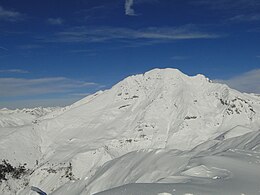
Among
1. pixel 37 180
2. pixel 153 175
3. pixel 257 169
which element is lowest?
pixel 37 180

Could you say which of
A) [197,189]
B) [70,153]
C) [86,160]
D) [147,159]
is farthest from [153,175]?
[70,153]

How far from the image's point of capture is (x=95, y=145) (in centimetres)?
18100

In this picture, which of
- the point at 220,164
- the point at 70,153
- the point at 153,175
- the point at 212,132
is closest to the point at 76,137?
the point at 70,153

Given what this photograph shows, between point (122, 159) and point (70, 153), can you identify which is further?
point (70, 153)

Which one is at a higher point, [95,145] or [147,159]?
[147,159]

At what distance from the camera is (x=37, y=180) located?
520 feet

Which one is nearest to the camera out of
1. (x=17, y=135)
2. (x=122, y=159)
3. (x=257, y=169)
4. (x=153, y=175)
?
(x=257, y=169)

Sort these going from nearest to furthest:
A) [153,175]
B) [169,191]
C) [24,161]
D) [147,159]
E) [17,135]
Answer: [169,191] < [153,175] < [147,159] < [24,161] < [17,135]

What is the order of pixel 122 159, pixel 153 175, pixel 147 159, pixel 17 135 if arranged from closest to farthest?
1. pixel 153 175
2. pixel 147 159
3. pixel 122 159
4. pixel 17 135

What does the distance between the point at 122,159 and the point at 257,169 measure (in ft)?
88.8

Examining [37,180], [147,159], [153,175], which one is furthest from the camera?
[37,180]

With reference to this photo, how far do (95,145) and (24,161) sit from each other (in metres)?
34.8

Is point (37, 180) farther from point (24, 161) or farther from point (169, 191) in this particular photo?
point (169, 191)

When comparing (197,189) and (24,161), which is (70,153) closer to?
(24,161)
